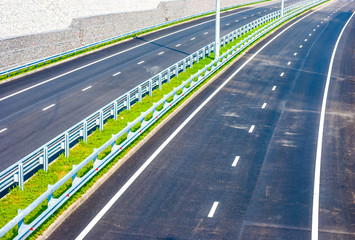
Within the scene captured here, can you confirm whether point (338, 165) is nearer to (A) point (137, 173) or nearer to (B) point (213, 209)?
(B) point (213, 209)

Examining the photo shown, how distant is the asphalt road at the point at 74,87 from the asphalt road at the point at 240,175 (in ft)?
18.4

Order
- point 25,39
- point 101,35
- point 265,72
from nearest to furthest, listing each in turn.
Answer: point 265,72
point 25,39
point 101,35

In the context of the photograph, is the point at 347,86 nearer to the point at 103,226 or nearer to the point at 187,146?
the point at 187,146

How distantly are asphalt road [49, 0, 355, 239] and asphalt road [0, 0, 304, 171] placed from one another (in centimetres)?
562

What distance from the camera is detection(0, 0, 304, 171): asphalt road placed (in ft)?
80.5

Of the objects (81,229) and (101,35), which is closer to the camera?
(81,229)

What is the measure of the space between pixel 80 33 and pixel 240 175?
35959 millimetres

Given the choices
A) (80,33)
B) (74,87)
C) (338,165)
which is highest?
(80,33)

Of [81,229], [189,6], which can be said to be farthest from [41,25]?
[81,229]

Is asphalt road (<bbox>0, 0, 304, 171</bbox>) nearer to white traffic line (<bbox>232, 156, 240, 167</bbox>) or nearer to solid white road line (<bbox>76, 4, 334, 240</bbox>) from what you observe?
solid white road line (<bbox>76, 4, 334, 240</bbox>)

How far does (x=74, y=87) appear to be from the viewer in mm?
34250

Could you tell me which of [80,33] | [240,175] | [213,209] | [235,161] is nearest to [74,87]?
[235,161]

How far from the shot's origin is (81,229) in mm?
14523

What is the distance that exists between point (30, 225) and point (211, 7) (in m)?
78.0
